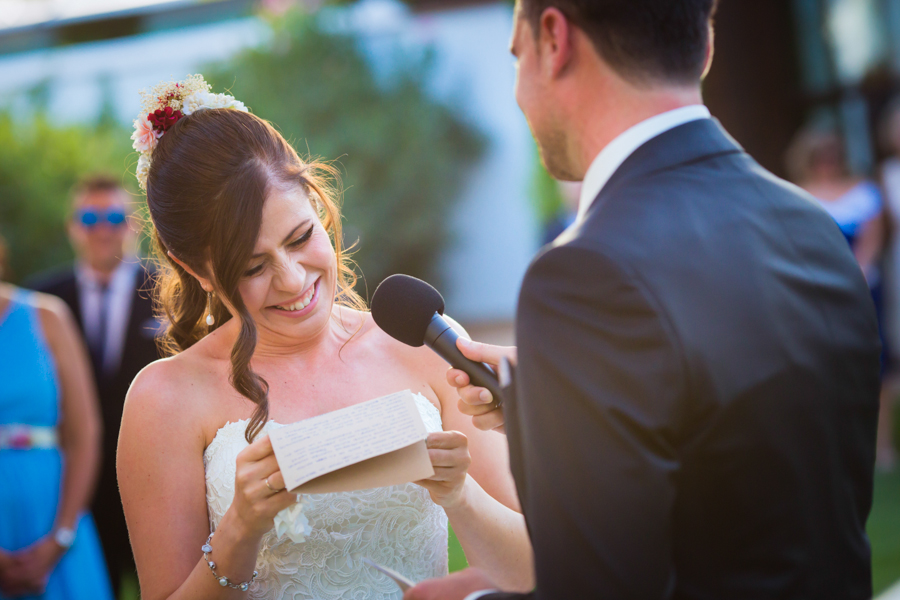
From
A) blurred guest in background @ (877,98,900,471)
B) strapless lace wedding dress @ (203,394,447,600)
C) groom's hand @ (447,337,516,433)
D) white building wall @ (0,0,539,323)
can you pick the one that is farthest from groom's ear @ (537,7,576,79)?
white building wall @ (0,0,539,323)

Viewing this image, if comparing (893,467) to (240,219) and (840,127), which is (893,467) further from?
(240,219)

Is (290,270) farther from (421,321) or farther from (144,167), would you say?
(144,167)

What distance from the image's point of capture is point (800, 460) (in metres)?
1.32

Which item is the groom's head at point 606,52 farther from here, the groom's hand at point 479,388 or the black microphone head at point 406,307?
the black microphone head at point 406,307

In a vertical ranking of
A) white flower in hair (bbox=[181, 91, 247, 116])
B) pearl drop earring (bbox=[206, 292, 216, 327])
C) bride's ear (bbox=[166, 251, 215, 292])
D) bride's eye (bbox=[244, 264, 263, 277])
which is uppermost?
white flower in hair (bbox=[181, 91, 247, 116])

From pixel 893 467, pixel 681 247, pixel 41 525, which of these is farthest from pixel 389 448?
pixel 893 467

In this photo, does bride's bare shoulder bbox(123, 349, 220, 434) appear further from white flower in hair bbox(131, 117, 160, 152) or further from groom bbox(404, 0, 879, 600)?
groom bbox(404, 0, 879, 600)

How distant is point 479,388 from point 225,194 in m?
0.96

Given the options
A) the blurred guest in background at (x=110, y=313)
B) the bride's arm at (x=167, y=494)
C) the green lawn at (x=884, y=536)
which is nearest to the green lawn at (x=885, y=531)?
the green lawn at (x=884, y=536)

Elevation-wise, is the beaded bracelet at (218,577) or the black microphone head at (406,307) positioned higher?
Result: the black microphone head at (406,307)

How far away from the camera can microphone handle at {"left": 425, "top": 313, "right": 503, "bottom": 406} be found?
72.8 inches

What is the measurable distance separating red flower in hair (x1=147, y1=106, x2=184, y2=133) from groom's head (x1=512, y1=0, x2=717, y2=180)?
136cm

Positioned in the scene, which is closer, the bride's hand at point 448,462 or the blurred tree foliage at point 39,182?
the bride's hand at point 448,462

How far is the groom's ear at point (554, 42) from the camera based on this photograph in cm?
145
